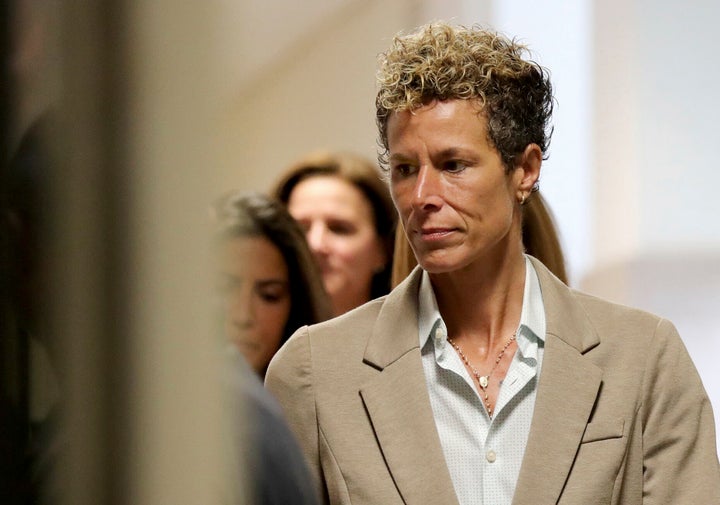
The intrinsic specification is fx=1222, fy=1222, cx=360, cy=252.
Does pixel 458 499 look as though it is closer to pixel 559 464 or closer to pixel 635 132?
pixel 559 464

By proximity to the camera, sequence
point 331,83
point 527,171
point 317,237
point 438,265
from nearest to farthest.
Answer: point 438,265, point 527,171, point 317,237, point 331,83

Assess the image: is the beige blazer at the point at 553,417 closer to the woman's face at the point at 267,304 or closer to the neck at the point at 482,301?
the neck at the point at 482,301

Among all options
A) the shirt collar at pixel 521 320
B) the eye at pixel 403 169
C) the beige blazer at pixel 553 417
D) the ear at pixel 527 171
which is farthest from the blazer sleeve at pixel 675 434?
the eye at pixel 403 169

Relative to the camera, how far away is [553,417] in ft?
4.93

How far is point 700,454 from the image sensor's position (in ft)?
4.98

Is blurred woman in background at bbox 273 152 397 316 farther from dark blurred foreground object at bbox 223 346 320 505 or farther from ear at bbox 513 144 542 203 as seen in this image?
dark blurred foreground object at bbox 223 346 320 505

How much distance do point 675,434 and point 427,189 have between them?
43 centimetres

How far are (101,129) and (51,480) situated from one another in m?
0.09

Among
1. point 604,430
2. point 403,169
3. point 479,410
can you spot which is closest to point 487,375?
point 479,410

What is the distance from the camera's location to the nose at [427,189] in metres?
1.49

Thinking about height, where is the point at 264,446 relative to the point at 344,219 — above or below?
below

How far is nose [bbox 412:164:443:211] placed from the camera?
149 centimetres

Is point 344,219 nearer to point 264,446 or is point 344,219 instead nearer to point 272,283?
point 272,283

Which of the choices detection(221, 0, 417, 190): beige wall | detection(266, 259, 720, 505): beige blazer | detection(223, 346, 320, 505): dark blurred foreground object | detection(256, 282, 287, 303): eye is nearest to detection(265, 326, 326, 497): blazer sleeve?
detection(266, 259, 720, 505): beige blazer
